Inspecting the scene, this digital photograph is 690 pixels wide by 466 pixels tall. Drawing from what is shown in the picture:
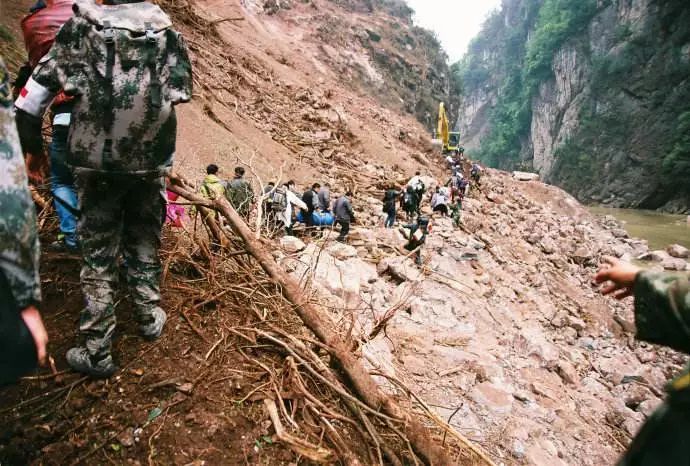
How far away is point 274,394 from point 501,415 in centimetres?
214

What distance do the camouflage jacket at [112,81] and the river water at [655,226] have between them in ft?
60.3

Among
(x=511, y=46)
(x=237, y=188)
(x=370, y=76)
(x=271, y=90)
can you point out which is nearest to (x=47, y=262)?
(x=237, y=188)

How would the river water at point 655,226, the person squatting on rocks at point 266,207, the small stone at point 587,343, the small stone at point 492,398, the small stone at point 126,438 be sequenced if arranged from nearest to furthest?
the small stone at point 126,438
the person squatting on rocks at point 266,207
the small stone at point 492,398
the small stone at point 587,343
the river water at point 655,226

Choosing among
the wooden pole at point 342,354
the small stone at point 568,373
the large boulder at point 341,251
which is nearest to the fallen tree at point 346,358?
the wooden pole at point 342,354

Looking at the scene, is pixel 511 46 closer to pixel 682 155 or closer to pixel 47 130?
pixel 682 155

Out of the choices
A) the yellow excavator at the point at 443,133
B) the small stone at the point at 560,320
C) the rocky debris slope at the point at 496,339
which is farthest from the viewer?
the yellow excavator at the point at 443,133

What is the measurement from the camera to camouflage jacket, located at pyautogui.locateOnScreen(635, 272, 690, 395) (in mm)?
863

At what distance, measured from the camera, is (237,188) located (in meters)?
4.93

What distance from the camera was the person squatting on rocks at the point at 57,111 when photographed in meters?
1.84

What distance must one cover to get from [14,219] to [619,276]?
1.45 metres

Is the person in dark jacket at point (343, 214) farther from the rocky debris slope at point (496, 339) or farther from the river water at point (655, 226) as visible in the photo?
the river water at point (655, 226)

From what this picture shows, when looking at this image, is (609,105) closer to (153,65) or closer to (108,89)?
(153,65)

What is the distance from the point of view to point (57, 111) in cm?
196

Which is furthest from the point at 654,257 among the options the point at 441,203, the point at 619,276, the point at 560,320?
the point at 619,276
